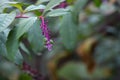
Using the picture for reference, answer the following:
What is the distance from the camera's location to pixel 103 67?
10.3ft

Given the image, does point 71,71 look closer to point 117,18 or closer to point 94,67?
point 94,67

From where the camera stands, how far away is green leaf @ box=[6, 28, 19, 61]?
88cm

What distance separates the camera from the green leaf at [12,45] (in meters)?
0.88

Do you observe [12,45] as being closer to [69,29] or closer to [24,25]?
[24,25]

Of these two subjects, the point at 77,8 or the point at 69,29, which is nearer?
the point at 69,29

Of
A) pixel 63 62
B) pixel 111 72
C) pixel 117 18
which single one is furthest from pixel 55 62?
pixel 117 18

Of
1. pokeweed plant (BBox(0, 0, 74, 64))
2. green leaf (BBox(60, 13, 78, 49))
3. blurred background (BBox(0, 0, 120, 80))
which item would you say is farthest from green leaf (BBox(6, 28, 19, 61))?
blurred background (BBox(0, 0, 120, 80))

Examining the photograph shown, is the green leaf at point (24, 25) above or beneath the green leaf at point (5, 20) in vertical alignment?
beneath

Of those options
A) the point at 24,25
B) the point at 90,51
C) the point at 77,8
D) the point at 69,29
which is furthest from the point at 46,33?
the point at 90,51

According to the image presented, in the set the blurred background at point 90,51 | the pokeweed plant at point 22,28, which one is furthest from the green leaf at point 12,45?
the blurred background at point 90,51

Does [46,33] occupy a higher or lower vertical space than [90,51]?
higher

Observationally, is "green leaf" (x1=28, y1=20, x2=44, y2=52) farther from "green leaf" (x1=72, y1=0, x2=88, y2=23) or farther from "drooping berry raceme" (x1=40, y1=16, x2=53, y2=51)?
"green leaf" (x1=72, y1=0, x2=88, y2=23)

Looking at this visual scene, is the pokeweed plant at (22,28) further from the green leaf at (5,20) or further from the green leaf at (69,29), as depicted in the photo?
the green leaf at (69,29)

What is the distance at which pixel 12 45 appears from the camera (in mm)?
883
